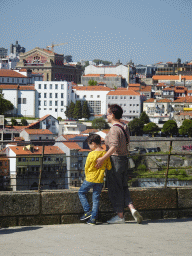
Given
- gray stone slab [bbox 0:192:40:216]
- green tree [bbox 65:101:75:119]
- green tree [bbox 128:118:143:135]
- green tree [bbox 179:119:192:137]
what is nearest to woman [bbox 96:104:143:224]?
gray stone slab [bbox 0:192:40:216]

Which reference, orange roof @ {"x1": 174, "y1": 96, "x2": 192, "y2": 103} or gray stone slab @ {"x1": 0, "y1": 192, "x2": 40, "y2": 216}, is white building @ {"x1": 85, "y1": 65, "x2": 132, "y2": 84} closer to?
orange roof @ {"x1": 174, "y1": 96, "x2": 192, "y2": 103}

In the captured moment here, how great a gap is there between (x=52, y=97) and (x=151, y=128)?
26367 mm

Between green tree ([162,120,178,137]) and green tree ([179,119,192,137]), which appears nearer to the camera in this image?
green tree ([179,119,192,137])

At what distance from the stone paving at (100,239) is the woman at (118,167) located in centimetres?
16

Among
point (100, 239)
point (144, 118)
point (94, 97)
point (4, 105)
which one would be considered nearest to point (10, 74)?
point (4, 105)

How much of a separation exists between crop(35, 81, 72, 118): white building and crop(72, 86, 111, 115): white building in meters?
2.07

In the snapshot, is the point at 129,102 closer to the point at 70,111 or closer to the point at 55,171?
the point at 70,111

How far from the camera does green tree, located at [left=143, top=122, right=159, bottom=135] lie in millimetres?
74919

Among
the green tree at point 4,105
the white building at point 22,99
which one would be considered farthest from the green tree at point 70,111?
the green tree at point 4,105

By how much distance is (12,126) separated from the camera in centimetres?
7406

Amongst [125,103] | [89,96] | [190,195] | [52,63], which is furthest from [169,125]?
[190,195]

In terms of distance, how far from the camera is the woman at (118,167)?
4883mm

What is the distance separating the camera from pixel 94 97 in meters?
94.1

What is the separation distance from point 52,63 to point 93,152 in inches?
4577
